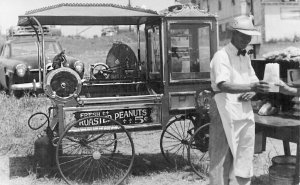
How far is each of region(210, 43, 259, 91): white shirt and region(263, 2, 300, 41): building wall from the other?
25057mm

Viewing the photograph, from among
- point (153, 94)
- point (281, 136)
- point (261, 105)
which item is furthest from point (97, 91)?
point (281, 136)

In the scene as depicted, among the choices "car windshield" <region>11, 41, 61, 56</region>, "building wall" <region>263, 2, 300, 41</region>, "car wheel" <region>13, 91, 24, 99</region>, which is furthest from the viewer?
"building wall" <region>263, 2, 300, 41</region>

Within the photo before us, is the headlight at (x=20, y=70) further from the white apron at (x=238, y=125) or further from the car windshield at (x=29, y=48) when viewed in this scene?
the white apron at (x=238, y=125)

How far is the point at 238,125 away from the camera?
3676 millimetres

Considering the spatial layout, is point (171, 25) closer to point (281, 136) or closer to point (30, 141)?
point (281, 136)

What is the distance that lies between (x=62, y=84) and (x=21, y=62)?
7080 mm

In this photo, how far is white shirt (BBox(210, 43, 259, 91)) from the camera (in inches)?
141

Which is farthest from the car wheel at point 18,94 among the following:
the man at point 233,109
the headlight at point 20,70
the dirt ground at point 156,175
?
the man at point 233,109

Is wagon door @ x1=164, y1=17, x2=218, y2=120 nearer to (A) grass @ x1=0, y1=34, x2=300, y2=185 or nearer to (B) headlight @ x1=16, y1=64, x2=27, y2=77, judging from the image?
(A) grass @ x1=0, y1=34, x2=300, y2=185

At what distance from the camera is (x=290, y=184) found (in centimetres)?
456

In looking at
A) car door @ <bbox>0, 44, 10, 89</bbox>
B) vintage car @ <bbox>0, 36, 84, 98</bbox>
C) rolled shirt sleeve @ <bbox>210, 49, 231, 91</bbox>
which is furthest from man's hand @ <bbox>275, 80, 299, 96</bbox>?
car door @ <bbox>0, 44, 10, 89</bbox>

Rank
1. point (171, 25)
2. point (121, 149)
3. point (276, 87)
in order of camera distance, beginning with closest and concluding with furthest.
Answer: point (276, 87) → point (171, 25) → point (121, 149)

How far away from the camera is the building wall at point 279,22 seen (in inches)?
1088

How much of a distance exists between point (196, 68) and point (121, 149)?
7.97ft
